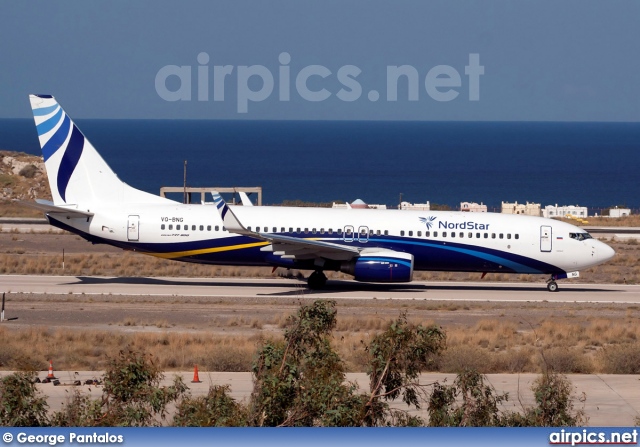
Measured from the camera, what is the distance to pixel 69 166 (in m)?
37.5

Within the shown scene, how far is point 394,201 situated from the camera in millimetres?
126125

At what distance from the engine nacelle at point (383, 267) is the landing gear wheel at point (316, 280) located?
6.41 feet

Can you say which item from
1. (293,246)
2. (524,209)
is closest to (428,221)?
(293,246)

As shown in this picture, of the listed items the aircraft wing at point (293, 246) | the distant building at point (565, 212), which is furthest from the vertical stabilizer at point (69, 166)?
the distant building at point (565, 212)

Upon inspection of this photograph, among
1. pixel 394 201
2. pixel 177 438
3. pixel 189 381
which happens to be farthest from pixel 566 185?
pixel 177 438

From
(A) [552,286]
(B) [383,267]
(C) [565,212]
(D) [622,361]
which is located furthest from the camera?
(C) [565,212]

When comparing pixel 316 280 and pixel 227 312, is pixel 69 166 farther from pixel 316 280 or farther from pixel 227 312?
pixel 316 280

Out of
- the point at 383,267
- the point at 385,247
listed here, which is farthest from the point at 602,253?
the point at 383,267

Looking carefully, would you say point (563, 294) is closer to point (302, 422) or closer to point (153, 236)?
point (153, 236)

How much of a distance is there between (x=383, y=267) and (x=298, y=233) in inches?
140

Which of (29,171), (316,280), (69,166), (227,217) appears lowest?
(316,280)

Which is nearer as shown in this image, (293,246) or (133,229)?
(293,246)

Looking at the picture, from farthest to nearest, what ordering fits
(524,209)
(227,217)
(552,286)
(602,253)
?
1. (524,209)
2. (552,286)
3. (602,253)
4. (227,217)

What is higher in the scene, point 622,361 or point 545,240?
point 545,240
